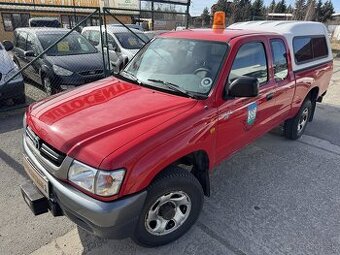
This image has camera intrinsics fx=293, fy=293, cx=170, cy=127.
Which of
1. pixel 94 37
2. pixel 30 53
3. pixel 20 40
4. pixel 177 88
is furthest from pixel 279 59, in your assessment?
pixel 94 37

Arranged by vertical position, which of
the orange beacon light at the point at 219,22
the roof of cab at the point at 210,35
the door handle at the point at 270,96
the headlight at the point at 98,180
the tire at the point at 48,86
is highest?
the orange beacon light at the point at 219,22

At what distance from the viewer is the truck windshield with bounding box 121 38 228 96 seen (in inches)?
114

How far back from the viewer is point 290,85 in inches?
159

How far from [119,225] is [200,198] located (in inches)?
34.9

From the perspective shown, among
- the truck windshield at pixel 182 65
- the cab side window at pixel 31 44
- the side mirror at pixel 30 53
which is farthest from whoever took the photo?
the cab side window at pixel 31 44

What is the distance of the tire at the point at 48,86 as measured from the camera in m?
6.55

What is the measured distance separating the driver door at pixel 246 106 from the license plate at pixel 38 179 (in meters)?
1.60

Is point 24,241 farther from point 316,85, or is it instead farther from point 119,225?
point 316,85

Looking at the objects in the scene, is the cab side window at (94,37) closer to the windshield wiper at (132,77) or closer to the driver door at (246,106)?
the windshield wiper at (132,77)

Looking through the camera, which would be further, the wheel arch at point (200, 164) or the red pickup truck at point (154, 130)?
the wheel arch at point (200, 164)

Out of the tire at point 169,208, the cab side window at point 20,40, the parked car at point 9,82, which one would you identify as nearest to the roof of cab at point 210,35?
the tire at point 169,208

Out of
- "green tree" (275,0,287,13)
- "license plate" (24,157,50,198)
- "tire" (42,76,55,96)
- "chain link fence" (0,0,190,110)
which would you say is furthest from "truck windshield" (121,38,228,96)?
"green tree" (275,0,287,13)

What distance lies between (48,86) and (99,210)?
5355 millimetres

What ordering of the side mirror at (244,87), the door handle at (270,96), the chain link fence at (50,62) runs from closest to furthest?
1. the side mirror at (244,87)
2. the door handle at (270,96)
3. the chain link fence at (50,62)
